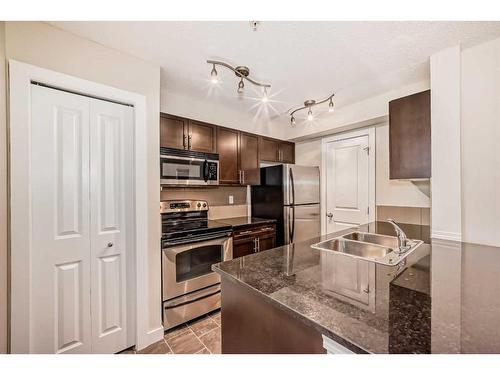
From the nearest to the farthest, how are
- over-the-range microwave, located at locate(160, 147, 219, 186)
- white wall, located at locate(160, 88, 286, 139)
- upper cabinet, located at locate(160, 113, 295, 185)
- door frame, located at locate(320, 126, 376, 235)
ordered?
over-the-range microwave, located at locate(160, 147, 219, 186), upper cabinet, located at locate(160, 113, 295, 185), white wall, located at locate(160, 88, 286, 139), door frame, located at locate(320, 126, 376, 235)

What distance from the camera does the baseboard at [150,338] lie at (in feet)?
6.00

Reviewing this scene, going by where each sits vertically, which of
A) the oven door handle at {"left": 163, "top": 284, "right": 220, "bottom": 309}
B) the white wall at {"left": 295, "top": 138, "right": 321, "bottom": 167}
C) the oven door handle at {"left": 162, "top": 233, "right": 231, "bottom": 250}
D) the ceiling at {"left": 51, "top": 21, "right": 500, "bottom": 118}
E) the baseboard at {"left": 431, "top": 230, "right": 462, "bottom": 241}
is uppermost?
the ceiling at {"left": 51, "top": 21, "right": 500, "bottom": 118}

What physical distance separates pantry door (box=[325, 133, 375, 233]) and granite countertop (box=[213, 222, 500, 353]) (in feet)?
5.51

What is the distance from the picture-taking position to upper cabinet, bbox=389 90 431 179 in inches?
75.2

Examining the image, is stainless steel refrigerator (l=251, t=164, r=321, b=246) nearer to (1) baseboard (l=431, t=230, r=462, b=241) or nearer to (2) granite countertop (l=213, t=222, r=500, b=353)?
(1) baseboard (l=431, t=230, r=462, b=241)

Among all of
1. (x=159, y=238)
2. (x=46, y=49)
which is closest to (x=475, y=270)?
(x=159, y=238)

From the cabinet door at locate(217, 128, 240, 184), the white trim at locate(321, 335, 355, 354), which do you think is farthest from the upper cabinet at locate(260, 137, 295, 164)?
the white trim at locate(321, 335, 355, 354)

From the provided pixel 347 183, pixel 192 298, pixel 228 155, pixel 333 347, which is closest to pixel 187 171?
pixel 228 155

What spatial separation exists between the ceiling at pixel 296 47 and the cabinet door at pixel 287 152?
1344mm

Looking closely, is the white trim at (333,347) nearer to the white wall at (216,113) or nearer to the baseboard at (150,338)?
the baseboard at (150,338)

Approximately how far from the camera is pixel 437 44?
5.60ft
